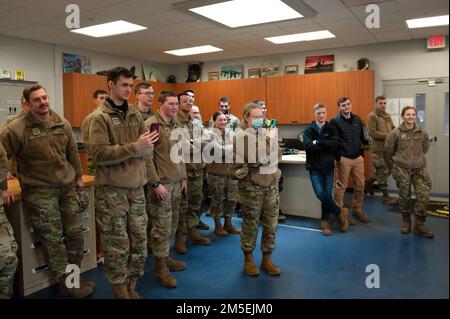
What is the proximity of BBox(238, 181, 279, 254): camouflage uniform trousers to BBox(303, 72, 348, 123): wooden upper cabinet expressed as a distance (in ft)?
14.7

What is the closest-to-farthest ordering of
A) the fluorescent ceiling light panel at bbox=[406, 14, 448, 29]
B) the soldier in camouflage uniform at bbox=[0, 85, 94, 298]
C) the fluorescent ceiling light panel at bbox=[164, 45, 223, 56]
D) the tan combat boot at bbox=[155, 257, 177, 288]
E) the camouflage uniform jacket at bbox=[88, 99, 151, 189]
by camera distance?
1. the camouflage uniform jacket at bbox=[88, 99, 151, 189]
2. the soldier in camouflage uniform at bbox=[0, 85, 94, 298]
3. the tan combat boot at bbox=[155, 257, 177, 288]
4. the fluorescent ceiling light panel at bbox=[406, 14, 448, 29]
5. the fluorescent ceiling light panel at bbox=[164, 45, 223, 56]

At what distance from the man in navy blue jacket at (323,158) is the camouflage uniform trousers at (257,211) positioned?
1331 millimetres

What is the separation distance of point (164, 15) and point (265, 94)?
11.4 feet

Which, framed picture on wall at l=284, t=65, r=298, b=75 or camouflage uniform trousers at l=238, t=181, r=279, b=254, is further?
framed picture on wall at l=284, t=65, r=298, b=75

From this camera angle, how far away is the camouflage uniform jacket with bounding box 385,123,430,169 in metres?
4.26

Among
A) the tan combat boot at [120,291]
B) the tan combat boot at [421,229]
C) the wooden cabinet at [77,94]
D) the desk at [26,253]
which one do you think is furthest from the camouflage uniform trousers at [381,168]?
the wooden cabinet at [77,94]

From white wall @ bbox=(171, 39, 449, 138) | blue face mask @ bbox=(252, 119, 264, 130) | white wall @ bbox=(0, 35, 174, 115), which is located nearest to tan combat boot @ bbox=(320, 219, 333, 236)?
blue face mask @ bbox=(252, 119, 264, 130)

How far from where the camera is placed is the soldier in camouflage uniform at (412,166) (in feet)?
13.9

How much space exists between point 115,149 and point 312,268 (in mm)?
2119

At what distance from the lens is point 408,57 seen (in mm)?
6758

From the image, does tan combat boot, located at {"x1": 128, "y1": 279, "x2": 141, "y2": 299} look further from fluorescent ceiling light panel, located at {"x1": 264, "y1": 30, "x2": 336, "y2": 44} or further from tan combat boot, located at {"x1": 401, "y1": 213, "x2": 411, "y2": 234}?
fluorescent ceiling light panel, located at {"x1": 264, "y1": 30, "x2": 336, "y2": 44}

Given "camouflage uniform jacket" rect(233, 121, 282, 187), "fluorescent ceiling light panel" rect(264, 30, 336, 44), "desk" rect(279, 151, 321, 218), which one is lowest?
"desk" rect(279, 151, 321, 218)

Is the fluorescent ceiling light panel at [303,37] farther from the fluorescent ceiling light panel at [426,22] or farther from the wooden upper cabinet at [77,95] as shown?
the wooden upper cabinet at [77,95]
